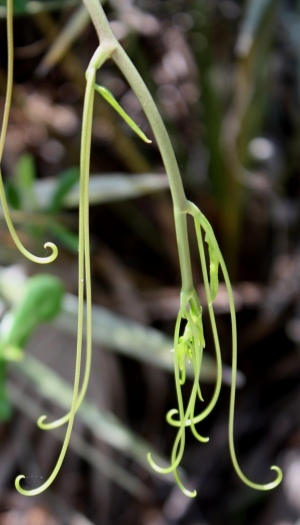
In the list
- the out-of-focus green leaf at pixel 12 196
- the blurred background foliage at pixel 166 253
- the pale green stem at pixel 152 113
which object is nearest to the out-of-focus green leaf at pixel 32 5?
the blurred background foliage at pixel 166 253

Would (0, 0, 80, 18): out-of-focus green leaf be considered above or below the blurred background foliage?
above

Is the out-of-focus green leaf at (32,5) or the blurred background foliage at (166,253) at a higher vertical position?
the out-of-focus green leaf at (32,5)

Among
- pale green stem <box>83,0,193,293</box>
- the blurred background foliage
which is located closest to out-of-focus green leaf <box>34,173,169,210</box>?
the blurred background foliage

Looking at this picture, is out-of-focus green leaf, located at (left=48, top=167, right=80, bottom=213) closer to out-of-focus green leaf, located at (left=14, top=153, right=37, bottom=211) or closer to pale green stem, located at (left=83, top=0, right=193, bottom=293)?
out-of-focus green leaf, located at (left=14, top=153, right=37, bottom=211)

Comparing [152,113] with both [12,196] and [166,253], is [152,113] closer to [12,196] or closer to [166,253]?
[12,196]

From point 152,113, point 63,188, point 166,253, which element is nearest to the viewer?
point 152,113

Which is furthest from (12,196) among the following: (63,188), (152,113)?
(152,113)

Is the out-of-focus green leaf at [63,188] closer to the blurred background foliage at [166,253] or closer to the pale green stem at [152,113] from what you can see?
the blurred background foliage at [166,253]

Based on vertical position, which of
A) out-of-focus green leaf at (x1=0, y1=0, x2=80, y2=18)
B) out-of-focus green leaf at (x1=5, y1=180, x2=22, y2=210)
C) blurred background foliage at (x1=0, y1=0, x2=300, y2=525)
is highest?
out-of-focus green leaf at (x1=0, y1=0, x2=80, y2=18)

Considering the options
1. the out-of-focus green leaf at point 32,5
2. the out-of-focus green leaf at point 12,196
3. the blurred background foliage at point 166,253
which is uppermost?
the out-of-focus green leaf at point 32,5
